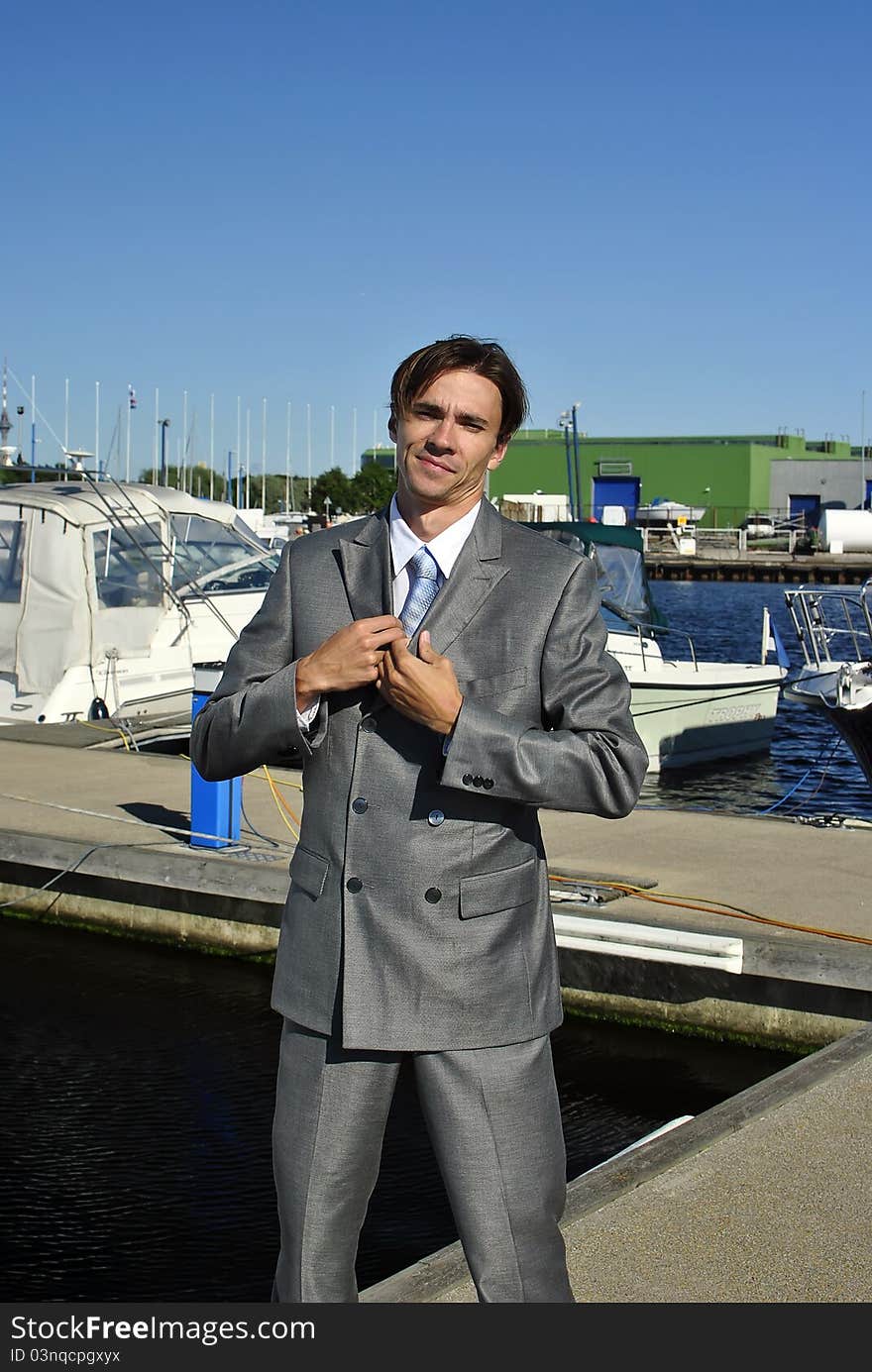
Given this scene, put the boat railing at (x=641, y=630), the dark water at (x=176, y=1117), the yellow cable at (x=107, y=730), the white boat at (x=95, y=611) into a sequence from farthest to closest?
the boat railing at (x=641, y=630) < the white boat at (x=95, y=611) < the yellow cable at (x=107, y=730) < the dark water at (x=176, y=1117)

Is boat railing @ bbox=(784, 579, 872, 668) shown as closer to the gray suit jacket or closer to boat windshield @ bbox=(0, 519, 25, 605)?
boat windshield @ bbox=(0, 519, 25, 605)

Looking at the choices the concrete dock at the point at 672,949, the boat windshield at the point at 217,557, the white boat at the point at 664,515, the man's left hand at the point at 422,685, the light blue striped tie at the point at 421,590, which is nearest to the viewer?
the man's left hand at the point at 422,685

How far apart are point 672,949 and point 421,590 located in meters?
4.55

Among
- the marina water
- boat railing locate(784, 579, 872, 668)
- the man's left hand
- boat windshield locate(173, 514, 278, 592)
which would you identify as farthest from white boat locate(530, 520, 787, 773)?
the man's left hand

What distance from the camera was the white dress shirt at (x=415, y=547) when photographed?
9.29 feet

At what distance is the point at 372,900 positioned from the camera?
270 cm

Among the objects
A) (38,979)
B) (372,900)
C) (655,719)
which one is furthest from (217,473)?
(372,900)

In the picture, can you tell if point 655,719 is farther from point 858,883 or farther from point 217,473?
point 217,473

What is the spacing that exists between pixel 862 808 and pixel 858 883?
35.2ft

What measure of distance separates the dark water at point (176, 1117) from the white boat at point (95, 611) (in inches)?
245

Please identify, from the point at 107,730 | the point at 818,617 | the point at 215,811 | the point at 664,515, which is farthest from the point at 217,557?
the point at 664,515

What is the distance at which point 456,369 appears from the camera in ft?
9.00

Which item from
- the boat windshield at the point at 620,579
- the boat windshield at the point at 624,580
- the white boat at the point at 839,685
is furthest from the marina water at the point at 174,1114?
the boat windshield at the point at 624,580

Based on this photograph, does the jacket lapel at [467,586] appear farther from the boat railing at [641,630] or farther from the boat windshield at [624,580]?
the boat windshield at [624,580]
